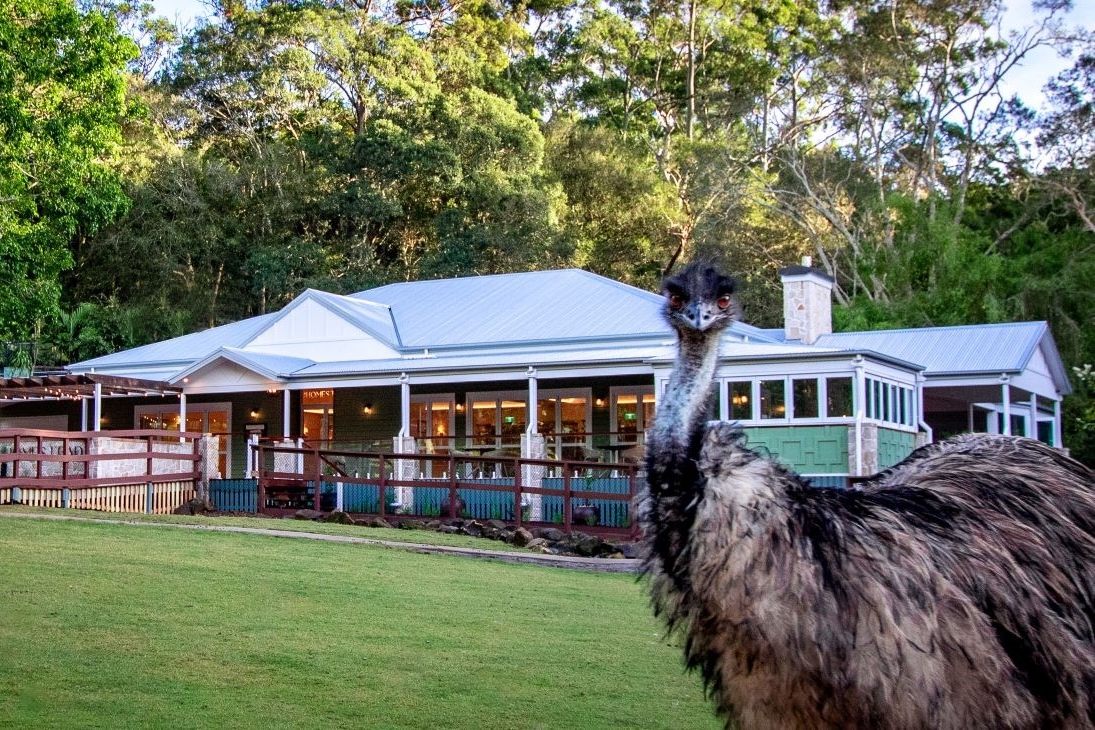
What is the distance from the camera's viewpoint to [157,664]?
26.0 feet

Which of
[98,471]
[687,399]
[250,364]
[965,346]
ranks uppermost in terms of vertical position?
[965,346]

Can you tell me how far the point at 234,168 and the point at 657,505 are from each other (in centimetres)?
4386

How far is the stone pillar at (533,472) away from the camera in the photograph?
21.9 m

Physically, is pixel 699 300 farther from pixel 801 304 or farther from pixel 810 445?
pixel 801 304

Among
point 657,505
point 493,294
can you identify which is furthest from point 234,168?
point 657,505

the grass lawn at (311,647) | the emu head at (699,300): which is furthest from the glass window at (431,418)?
the emu head at (699,300)

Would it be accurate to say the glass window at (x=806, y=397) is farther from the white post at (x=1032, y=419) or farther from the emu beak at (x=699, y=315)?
the emu beak at (x=699, y=315)

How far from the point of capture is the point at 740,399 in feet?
79.1

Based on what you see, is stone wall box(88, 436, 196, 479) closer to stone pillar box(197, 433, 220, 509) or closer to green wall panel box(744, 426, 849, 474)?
stone pillar box(197, 433, 220, 509)

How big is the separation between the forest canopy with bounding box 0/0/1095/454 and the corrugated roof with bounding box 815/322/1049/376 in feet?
24.9

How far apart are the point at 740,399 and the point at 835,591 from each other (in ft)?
65.6

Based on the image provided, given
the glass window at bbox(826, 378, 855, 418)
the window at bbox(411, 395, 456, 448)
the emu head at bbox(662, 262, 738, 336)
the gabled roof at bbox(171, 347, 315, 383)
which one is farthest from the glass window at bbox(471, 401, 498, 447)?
the emu head at bbox(662, 262, 738, 336)

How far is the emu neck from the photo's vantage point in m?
4.37

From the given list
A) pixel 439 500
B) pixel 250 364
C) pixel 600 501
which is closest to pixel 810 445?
pixel 600 501
